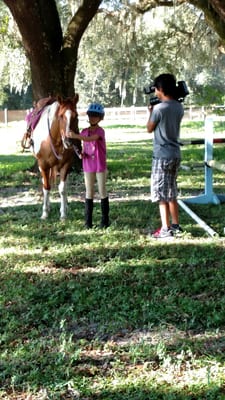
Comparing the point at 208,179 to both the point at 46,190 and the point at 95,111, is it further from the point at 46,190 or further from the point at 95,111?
the point at 95,111

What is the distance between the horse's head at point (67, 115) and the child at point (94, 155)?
0.24 meters

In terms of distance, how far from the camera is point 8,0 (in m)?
11.0

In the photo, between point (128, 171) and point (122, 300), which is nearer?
point (122, 300)

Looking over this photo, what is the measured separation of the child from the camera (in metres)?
6.86

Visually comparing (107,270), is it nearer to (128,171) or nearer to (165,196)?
(165,196)

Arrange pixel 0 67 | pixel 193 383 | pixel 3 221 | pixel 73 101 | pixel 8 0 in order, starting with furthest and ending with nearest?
pixel 0 67 → pixel 8 0 → pixel 3 221 → pixel 73 101 → pixel 193 383

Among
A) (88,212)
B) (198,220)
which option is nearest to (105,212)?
(88,212)

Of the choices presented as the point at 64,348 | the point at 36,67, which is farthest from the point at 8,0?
the point at 64,348

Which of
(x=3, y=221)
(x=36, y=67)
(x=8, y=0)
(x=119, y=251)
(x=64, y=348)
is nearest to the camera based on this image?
(x=64, y=348)

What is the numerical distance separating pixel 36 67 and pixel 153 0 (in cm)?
676

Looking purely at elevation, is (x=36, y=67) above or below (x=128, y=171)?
above

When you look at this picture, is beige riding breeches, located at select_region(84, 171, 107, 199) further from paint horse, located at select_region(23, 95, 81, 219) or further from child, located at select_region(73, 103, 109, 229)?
Answer: paint horse, located at select_region(23, 95, 81, 219)

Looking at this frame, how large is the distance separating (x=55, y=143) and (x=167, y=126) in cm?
191

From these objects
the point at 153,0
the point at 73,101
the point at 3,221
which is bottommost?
the point at 3,221
